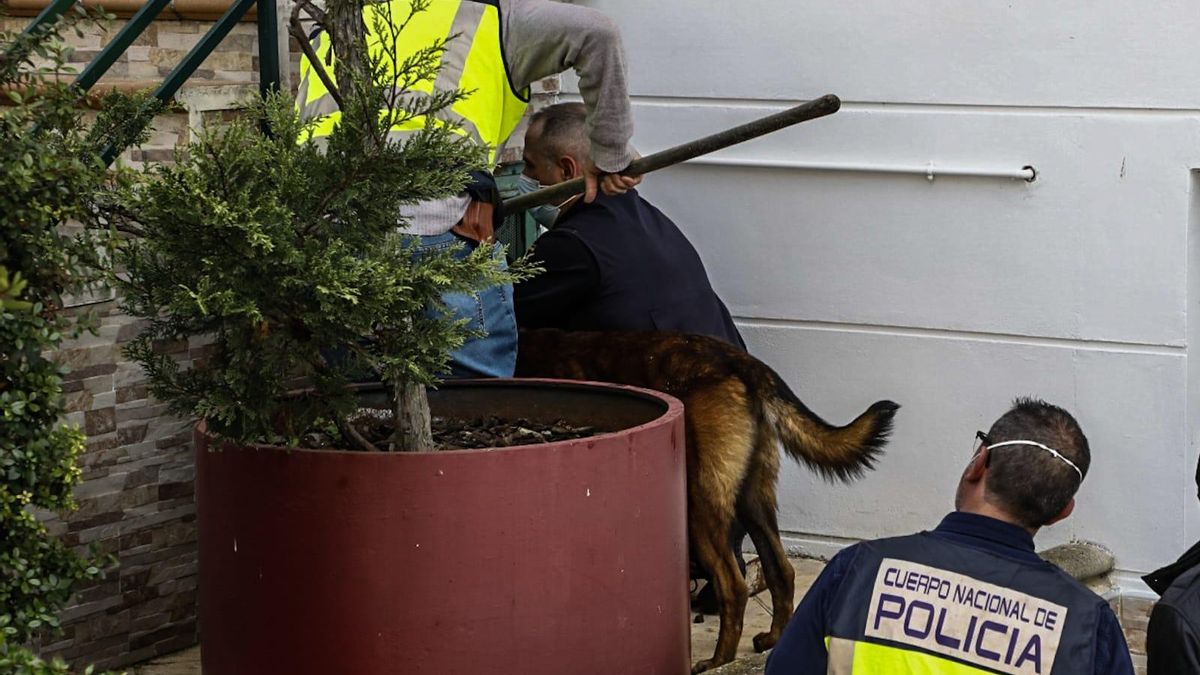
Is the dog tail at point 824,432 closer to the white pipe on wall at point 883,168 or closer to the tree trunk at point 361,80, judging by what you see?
the white pipe on wall at point 883,168

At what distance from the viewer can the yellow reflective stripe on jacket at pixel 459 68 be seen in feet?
13.4

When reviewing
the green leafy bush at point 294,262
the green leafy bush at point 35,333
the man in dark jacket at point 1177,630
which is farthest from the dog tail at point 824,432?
the green leafy bush at point 35,333

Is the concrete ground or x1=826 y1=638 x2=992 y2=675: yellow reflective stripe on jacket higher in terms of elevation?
x1=826 y1=638 x2=992 y2=675: yellow reflective stripe on jacket

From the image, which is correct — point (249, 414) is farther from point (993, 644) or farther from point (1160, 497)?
point (1160, 497)

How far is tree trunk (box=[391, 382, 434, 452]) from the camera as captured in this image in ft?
12.1

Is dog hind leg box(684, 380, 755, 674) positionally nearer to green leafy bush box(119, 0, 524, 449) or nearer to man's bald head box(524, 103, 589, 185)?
man's bald head box(524, 103, 589, 185)

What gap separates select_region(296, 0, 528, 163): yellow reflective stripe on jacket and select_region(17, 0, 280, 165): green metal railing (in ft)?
0.50

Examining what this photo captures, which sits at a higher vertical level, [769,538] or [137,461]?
[137,461]

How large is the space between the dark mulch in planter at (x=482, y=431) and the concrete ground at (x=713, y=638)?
94 centimetres

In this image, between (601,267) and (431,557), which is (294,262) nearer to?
(431,557)

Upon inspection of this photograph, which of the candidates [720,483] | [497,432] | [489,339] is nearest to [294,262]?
[497,432]

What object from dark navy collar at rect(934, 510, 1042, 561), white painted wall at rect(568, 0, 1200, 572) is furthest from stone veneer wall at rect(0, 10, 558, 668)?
dark navy collar at rect(934, 510, 1042, 561)

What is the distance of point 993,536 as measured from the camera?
3246 mm

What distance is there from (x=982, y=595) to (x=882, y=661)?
225mm
